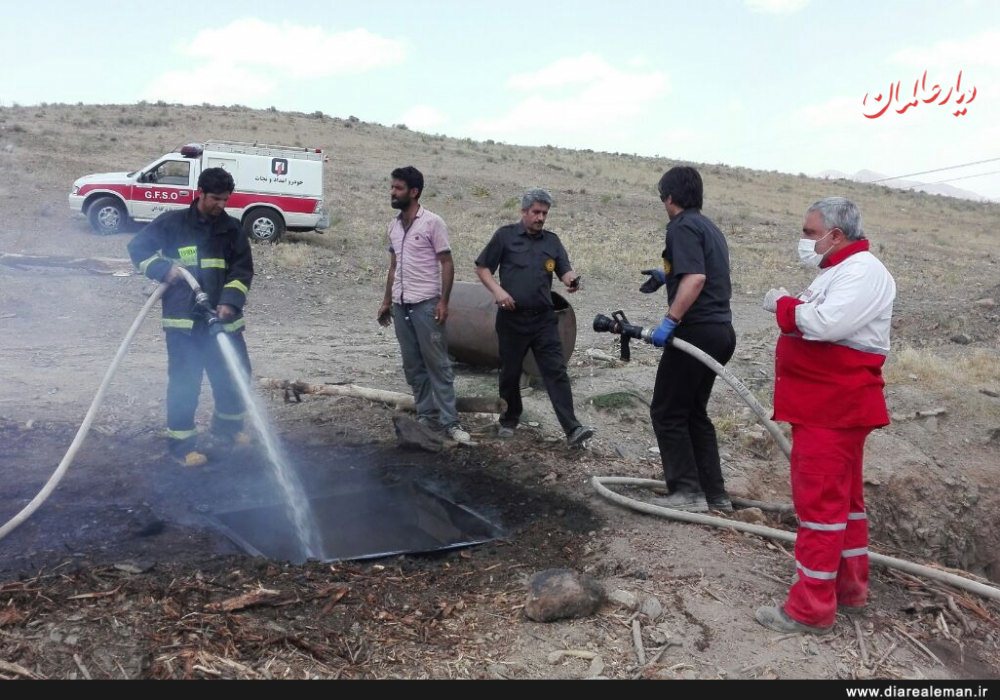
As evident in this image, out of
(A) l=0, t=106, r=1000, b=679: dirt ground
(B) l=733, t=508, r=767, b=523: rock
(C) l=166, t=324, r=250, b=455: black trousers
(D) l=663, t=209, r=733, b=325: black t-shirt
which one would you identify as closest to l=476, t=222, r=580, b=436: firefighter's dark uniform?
(A) l=0, t=106, r=1000, b=679: dirt ground

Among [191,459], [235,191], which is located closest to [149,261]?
[191,459]

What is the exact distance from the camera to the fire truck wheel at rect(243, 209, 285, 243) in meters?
18.1

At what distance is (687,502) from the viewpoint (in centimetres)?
517

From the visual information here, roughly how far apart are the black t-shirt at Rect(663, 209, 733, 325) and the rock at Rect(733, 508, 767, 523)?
43.9 inches

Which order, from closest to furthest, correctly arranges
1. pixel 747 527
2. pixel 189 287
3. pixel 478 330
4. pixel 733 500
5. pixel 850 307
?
pixel 850 307 → pixel 747 527 → pixel 733 500 → pixel 189 287 → pixel 478 330

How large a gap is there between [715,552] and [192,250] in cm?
378

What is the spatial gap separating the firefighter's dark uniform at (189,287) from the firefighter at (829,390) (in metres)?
3.69

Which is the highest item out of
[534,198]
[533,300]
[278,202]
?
[534,198]

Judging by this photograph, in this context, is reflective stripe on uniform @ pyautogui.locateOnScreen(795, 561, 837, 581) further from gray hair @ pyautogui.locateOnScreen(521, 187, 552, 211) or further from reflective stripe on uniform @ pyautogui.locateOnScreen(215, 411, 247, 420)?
reflective stripe on uniform @ pyautogui.locateOnScreen(215, 411, 247, 420)

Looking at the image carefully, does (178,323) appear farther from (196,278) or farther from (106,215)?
(106,215)

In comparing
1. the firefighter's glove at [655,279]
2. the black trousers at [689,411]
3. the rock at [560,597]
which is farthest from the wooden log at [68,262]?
the rock at [560,597]

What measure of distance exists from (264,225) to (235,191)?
0.88 meters

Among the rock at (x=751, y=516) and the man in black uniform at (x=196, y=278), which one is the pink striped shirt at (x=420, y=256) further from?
the rock at (x=751, y=516)

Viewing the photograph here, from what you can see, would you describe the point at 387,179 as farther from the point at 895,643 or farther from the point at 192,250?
the point at 895,643
